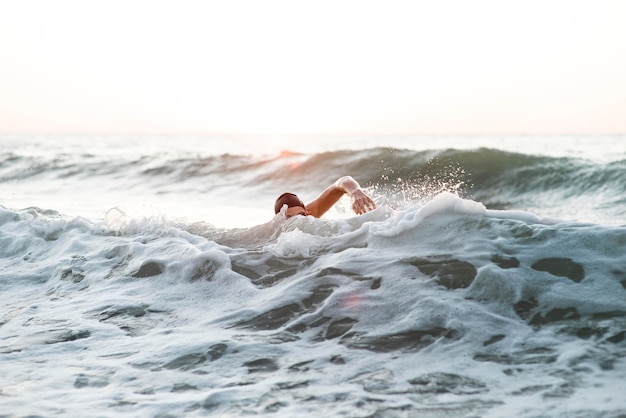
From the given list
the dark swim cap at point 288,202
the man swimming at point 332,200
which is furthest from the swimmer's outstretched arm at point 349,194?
the dark swim cap at point 288,202

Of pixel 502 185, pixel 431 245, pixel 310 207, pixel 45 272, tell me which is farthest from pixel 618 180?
pixel 45 272

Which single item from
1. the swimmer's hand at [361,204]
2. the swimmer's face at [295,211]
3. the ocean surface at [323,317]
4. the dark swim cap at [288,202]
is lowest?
the ocean surface at [323,317]

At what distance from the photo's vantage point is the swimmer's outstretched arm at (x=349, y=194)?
601 centimetres

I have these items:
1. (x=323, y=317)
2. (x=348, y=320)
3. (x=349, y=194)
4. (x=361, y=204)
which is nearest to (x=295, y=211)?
(x=349, y=194)

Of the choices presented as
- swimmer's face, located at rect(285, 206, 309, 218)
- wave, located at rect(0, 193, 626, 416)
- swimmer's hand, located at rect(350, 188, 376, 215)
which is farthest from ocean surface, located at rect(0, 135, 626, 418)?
swimmer's hand, located at rect(350, 188, 376, 215)

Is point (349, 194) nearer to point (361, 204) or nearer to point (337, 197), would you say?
point (361, 204)

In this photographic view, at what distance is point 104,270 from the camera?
236 inches

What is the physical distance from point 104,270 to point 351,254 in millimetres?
2502

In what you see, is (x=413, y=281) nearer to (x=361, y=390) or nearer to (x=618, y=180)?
(x=361, y=390)

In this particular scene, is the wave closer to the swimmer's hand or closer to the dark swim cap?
the swimmer's hand

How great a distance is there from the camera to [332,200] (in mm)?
7074

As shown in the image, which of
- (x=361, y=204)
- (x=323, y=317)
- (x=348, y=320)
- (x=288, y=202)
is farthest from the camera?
(x=288, y=202)

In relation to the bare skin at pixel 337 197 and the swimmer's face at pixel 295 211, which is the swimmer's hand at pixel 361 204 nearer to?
the bare skin at pixel 337 197

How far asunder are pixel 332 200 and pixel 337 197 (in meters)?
0.07
